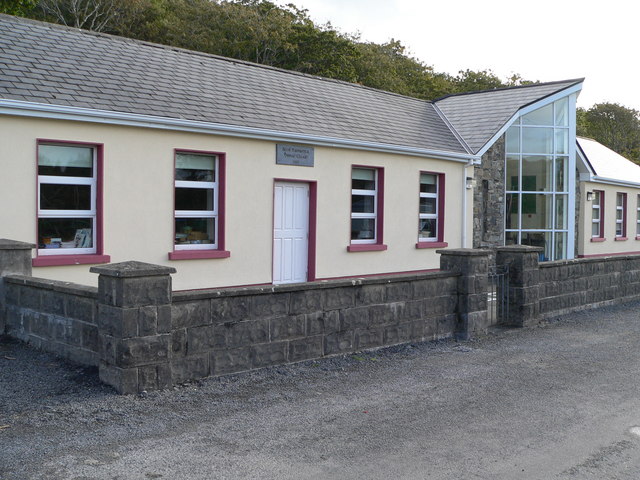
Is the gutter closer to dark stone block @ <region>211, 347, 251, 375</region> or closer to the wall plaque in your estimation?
the wall plaque

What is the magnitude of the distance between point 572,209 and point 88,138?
15.2 metres

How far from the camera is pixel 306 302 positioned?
26.3ft

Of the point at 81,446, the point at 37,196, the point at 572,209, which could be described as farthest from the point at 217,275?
the point at 572,209

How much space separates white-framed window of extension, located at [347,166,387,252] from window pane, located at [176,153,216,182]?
150 inches

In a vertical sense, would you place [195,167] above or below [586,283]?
above

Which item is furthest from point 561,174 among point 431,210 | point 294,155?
point 294,155

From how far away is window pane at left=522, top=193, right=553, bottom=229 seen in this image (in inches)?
806

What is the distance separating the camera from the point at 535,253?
37.2 ft

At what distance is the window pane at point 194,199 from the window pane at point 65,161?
5.53 feet

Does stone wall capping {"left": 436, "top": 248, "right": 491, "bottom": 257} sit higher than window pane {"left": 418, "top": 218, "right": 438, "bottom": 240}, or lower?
lower

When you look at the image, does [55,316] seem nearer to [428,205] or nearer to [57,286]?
[57,286]

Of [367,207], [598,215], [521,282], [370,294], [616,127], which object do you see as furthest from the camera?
[616,127]

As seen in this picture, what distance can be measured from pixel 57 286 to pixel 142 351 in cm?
158

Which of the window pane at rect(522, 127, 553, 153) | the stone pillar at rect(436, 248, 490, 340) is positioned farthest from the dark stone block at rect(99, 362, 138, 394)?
the window pane at rect(522, 127, 553, 153)
